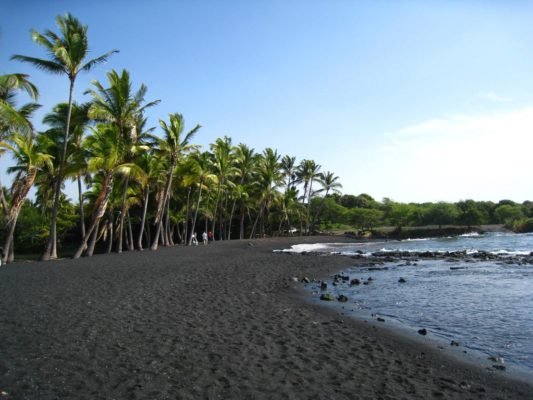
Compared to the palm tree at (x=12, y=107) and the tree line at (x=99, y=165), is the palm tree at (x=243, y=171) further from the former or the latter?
the palm tree at (x=12, y=107)

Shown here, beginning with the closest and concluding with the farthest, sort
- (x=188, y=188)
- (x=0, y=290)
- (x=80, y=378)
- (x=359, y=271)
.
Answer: (x=80, y=378), (x=0, y=290), (x=359, y=271), (x=188, y=188)

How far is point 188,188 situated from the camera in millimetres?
44031

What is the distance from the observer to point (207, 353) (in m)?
7.20

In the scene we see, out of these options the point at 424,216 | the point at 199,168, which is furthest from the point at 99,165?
the point at 424,216

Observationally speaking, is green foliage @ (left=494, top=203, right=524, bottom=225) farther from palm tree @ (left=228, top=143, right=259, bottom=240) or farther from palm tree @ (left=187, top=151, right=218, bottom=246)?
palm tree @ (left=187, top=151, right=218, bottom=246)

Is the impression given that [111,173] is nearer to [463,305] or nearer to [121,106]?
[121,106]

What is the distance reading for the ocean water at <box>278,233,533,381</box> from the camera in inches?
350

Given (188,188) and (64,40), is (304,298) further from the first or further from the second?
(188,188)

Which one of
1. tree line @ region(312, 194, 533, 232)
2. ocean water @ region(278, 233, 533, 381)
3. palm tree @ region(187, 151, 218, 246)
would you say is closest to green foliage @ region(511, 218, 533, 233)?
tree line @ region(312, 194, 533, 232)

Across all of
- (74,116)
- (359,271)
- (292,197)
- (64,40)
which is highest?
(64,40)

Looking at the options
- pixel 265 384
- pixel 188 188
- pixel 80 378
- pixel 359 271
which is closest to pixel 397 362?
pixel 265 384

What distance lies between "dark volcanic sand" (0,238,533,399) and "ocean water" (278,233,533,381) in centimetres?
153

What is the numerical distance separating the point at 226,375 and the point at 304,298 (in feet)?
25.1

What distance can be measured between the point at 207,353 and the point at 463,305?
10.1m
